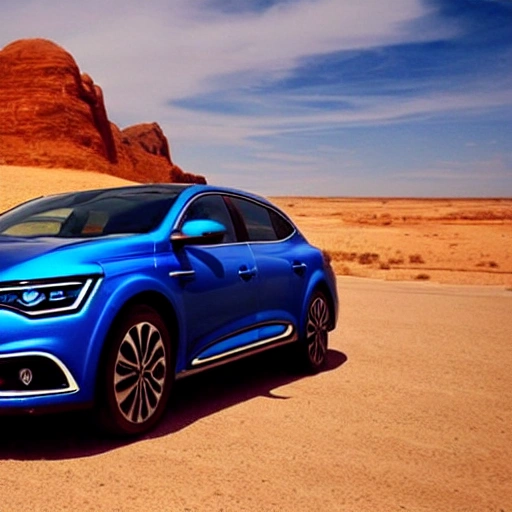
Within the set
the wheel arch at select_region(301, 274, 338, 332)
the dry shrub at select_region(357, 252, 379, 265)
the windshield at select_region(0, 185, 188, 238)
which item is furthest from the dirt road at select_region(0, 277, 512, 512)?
the dry shrub at select_region(357, 252, 379, 265)

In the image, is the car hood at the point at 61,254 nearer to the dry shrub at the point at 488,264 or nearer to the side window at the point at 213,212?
the side window at the point at 213,212

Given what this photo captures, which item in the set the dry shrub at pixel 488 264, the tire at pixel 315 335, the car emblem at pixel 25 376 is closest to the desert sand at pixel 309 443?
the tire at pixel 315 335

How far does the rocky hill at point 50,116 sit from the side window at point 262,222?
98.4 meters

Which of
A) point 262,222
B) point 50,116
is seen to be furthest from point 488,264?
point 50,116

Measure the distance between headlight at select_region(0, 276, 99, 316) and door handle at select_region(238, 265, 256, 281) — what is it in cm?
159

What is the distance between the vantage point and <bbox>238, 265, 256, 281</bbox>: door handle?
232 inches

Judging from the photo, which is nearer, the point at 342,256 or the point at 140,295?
the point at 140,295

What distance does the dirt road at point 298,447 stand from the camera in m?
3.96

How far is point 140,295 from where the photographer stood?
4.85 meters

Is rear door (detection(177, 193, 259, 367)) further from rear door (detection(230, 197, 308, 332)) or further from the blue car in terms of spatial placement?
rear door (detection(230, 197, 308, 332))

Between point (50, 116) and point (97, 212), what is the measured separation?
108225 mm

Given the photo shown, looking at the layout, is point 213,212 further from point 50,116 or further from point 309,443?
point 50,116

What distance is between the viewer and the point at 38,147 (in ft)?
347

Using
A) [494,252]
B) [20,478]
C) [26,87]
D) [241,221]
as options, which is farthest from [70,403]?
[26,87]
